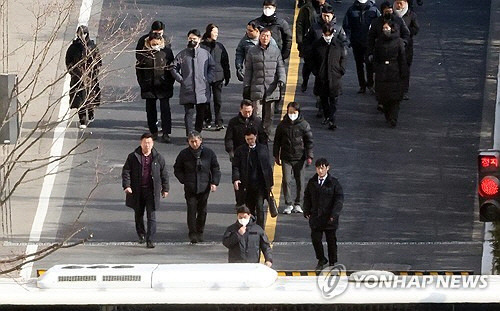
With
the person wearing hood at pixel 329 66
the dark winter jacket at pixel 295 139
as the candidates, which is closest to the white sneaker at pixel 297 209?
the dark winter jacket at pixel 295 139

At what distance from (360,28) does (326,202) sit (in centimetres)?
711

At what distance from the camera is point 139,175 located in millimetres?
21938

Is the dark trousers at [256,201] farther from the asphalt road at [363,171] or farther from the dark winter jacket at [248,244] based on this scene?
the dark winter jacket at [248,244]

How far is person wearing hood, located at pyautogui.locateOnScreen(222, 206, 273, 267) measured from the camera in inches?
748

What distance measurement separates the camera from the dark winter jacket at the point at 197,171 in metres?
22.1

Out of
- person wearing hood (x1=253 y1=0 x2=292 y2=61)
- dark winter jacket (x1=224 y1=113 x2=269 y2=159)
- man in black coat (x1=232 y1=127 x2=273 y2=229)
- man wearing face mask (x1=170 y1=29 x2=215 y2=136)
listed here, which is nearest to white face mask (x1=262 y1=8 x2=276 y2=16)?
person wearing hood (x1=253 y1=0 x2=292 y2=61)

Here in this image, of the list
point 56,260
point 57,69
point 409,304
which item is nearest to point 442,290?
point 409,304

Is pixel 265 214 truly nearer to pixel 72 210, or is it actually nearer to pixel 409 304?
pixel 72 210

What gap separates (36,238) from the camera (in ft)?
74.1

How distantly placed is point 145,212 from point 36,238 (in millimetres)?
1607

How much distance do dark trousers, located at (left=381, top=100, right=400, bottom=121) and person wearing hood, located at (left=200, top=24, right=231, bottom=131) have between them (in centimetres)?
250

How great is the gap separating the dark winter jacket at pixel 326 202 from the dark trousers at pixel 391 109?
5.53 metres

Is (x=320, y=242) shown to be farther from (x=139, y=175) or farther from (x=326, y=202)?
(x=139, y=175)
